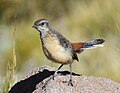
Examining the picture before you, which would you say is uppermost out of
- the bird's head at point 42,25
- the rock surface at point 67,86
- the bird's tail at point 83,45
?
the bird's head at point 42,25

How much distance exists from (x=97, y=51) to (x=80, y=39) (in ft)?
7.22

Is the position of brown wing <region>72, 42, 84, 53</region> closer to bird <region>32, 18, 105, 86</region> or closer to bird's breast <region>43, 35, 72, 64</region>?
bird <region>32, 18, 105, 86</region>

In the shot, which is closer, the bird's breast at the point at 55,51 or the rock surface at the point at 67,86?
the rock surface at the point at 67,86

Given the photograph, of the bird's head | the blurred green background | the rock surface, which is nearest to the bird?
the bird's head

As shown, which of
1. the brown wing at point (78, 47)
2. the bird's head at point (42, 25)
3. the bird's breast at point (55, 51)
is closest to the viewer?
the bird's breast at point (55, 51)

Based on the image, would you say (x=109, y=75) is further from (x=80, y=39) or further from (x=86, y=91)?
(x=80, y=39)

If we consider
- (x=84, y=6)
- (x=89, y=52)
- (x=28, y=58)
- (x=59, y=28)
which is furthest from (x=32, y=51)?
(x=84, y=6)

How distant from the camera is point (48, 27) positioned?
8766 millimetres

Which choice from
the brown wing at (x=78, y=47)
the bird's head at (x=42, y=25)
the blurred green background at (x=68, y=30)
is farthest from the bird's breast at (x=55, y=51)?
the blurred green background at (x=68, y=30)

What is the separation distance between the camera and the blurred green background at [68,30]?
38.2 feet

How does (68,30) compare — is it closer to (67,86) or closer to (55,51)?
(55,51)

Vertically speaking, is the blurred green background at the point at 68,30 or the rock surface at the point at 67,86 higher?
the blurred green background at the point at 68,30

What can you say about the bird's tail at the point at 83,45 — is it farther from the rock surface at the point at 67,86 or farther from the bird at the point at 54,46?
the rock surface at the point at 67,86

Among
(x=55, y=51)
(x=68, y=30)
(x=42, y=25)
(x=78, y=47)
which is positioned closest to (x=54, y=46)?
(x=55, y=51)
